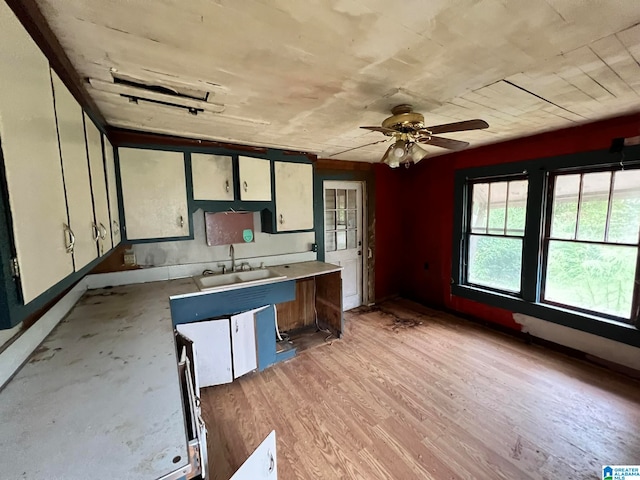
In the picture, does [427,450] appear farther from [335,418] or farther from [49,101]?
[49,101]

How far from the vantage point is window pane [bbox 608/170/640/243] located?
7.64 feet

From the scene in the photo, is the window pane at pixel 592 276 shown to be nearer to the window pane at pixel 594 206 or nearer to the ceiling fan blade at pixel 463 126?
the window pane at pixel 594 206

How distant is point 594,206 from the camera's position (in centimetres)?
256

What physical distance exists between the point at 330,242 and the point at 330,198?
0.63m

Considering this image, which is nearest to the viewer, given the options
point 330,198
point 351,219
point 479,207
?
point 479,207

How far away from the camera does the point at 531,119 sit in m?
2.27

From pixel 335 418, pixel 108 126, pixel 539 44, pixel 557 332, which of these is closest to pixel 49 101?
pixel 108 126

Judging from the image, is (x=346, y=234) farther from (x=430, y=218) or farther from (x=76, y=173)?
(x=76, y=173)

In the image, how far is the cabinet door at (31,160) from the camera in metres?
0.71

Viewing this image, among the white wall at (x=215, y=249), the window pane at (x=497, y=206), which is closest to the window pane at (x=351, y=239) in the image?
the white wall at (x=215, y=249)

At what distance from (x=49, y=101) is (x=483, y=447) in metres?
2.86

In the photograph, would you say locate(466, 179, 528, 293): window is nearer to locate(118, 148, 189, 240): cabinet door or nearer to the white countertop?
locate(118, 148, 189, 240): cabinet door

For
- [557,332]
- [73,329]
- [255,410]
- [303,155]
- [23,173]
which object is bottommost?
[255,410]

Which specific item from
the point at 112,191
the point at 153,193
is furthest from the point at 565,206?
the point at 112,191
